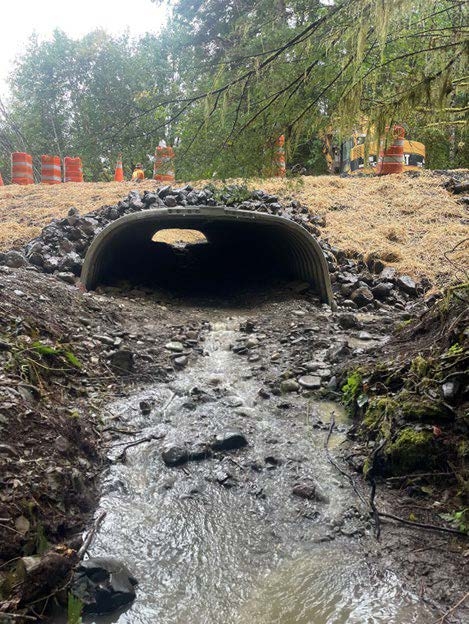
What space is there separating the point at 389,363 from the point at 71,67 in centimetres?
2595

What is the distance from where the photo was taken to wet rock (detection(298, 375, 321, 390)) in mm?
5164

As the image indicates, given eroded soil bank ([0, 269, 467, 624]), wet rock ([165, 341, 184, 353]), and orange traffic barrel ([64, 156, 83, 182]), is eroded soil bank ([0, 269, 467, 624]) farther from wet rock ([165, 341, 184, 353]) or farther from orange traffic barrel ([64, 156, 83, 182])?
orange traffic barrel ([64, 156, 83, 182])

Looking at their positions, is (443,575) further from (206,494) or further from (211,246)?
(211,246)

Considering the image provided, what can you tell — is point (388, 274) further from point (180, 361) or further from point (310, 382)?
point (180, 361)

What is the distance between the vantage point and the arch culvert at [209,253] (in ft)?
25.4

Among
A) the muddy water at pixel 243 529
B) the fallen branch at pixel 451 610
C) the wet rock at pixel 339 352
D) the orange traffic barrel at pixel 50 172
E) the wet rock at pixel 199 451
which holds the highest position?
the orange traffic barrel at pixel 50 172

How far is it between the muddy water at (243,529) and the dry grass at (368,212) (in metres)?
4.83

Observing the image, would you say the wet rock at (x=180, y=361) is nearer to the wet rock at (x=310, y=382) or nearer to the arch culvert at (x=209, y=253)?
the wet rock at (x=310, y=382)

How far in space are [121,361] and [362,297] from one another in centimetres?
424

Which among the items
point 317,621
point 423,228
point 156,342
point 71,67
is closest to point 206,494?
point 317,621

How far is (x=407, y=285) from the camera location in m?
8.28

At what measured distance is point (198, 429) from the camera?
443 centimetres

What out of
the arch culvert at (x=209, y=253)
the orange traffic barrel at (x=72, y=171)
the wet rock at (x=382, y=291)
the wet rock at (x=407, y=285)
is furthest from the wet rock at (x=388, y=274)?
the orange traffic barrel at (x=72, y=171)

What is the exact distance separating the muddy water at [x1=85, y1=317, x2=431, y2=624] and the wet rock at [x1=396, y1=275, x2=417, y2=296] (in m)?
4.18
